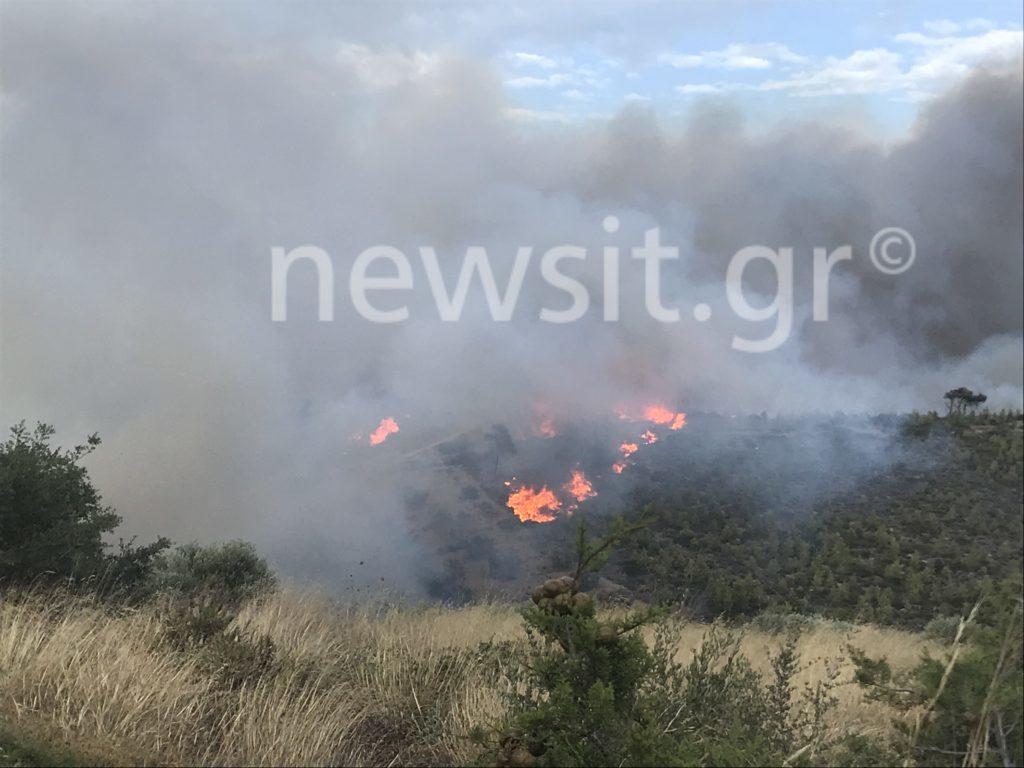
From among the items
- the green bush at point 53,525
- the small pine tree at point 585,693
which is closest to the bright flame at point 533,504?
the green bush at point 53,525

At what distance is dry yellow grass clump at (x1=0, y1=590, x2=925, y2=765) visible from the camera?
17.6 ft

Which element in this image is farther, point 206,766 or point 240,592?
point 240,592

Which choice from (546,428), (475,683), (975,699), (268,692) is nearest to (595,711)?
(975,699)

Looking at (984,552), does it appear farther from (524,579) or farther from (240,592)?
(524,579)

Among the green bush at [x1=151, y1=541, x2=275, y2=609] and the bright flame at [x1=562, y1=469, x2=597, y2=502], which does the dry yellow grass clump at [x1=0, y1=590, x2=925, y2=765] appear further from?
the bright flame at [x1=562, y1=469, x2=597, y2=502]

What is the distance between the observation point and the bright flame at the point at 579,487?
93.0 feet

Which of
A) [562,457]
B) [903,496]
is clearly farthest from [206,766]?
[562,457]

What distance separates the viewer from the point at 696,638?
959 centimetres

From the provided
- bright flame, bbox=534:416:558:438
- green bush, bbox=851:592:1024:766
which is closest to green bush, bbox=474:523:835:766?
green bush, bbox=851:592:1024:766

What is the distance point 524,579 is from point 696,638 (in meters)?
13.7

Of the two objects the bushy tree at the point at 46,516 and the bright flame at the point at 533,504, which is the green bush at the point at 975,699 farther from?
the bright flame at the point at 533,504

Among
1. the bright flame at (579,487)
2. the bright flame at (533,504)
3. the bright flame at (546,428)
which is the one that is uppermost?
the bright flame at (546,428)

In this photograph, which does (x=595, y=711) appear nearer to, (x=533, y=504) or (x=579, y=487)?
(x=533, y=504)

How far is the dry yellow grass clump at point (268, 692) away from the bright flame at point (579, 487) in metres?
20.3
